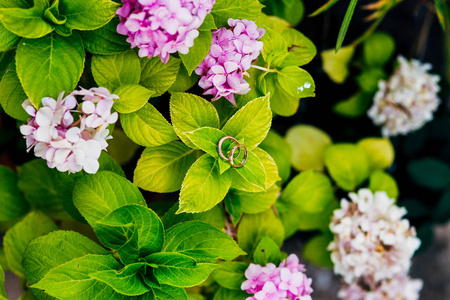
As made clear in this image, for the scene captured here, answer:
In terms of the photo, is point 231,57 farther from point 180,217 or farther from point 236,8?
point 180,217

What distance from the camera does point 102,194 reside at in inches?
27.1

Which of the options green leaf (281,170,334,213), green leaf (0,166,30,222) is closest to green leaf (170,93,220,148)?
green leaf (281,170,334,213)

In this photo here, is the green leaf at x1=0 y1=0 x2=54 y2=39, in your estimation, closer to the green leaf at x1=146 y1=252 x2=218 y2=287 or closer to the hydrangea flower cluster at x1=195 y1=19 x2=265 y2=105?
the hydrangea flower cluster at x1=195 y1=19 x2=265 y2=105

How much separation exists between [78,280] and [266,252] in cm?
34

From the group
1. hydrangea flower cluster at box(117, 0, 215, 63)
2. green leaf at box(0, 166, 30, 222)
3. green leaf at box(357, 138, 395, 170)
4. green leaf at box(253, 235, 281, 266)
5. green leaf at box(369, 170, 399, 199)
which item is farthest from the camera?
green leaf at box(357, 138, 395, 170)

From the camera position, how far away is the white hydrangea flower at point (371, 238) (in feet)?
2.99

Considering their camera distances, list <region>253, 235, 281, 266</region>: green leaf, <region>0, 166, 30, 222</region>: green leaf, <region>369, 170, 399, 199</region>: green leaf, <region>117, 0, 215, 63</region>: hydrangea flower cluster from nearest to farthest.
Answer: <region>117, 0, 215, 63</region>: hydrangea flower cluster → <region>253, 235, 281, 266</region>: green leaf → <region>0, 166, 30, 222</region>: green leaf → <region>369, 170, 399, 199</region>: green leaf

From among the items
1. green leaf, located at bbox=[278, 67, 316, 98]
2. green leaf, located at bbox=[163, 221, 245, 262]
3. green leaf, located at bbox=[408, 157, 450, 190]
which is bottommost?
green leaf, located at bbox=[408, 157, 450, 190]

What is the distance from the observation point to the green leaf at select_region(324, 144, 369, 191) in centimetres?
107

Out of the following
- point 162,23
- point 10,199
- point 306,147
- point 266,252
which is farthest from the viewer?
→ point 306,147

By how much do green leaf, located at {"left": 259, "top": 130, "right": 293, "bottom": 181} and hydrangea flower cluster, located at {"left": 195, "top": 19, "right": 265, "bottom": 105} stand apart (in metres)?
0.24

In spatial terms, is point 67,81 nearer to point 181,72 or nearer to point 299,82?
point 181,72

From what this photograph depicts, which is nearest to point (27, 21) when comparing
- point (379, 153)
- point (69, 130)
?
point (69, 130)

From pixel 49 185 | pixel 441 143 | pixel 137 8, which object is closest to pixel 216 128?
pixel 137 8
